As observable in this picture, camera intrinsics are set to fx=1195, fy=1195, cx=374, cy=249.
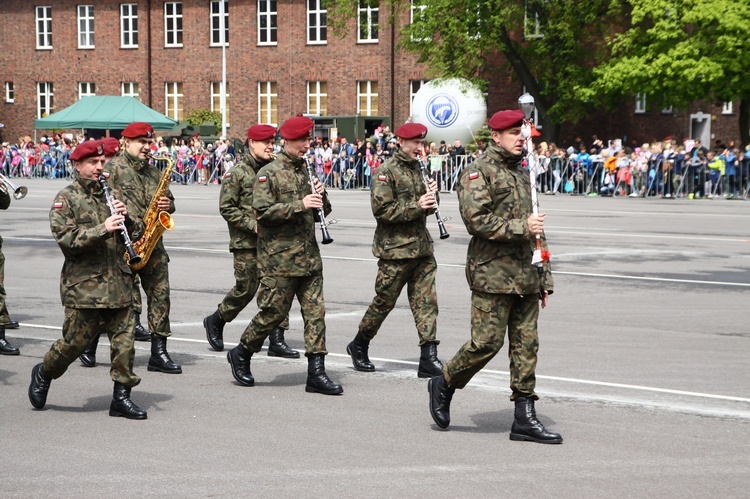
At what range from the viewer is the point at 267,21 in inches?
2170

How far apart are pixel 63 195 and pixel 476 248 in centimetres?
276

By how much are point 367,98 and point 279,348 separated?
143 ft

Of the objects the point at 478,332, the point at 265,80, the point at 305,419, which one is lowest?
the point at 305,419

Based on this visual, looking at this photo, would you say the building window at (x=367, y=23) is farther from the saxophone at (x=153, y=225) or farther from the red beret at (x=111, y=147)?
the saxophone at (x=153, y=225)

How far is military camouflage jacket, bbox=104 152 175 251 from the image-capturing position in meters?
9.99

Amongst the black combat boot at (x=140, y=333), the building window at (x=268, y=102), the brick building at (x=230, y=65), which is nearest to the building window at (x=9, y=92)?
the brick building at (x=230, y=65)

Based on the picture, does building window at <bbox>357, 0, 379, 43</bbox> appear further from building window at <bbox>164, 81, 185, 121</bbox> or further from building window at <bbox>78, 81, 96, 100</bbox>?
building window at <bbox>78, 81, 96, 100</bbox>

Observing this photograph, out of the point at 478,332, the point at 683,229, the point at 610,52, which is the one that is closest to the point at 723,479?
the point at 478,332

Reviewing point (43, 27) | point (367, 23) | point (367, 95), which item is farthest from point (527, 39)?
point (43, 27)

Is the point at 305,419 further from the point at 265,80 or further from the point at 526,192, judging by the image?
the point at 265,80

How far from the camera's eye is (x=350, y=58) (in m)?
53.2

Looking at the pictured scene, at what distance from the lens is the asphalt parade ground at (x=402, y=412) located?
21.3 feet

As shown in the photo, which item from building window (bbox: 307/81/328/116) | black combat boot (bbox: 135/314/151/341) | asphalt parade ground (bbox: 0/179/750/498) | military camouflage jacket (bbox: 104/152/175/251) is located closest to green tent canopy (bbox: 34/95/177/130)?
building window (bbox: 307/81/328/116)

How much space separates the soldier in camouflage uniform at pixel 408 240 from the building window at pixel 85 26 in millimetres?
52590
